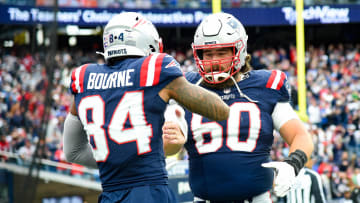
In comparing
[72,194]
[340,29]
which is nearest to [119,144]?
[72,194]

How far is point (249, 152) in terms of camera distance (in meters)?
2.82

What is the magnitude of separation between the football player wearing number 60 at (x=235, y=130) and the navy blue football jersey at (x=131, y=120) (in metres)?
0.36

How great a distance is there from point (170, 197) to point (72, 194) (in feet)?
26.6

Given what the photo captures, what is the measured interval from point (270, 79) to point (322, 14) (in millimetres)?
15040

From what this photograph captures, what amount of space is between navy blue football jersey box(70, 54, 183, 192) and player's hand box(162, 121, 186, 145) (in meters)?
0.30

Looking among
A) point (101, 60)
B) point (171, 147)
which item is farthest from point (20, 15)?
point (101, 60)

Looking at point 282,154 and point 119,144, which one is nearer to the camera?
point 119,144

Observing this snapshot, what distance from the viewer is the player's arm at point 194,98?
2.38 meters

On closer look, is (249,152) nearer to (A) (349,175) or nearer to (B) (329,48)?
(A) (349,175)

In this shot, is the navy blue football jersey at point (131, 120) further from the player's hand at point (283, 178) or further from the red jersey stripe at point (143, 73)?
the player's hand at point (283, 178)

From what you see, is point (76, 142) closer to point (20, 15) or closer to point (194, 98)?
point (194, 98)

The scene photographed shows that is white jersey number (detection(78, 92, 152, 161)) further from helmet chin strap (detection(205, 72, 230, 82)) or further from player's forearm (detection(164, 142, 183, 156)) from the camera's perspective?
helmet chin strap (detection(205, 72, 230, 82))

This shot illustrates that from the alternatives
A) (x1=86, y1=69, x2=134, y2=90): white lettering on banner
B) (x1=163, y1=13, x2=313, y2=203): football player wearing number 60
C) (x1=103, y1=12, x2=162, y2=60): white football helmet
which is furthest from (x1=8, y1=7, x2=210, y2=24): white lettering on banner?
(x1=86, y1=69, x2=134, y2=90): white lettering on banner

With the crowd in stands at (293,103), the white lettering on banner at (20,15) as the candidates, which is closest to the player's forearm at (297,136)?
the crowd in stands at (293,103)
